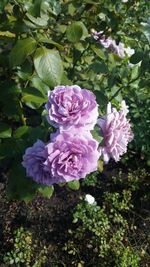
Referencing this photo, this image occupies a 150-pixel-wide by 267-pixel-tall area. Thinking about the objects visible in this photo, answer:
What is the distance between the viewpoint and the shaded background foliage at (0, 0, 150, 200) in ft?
4.54

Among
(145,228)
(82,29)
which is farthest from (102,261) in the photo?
(82,29)

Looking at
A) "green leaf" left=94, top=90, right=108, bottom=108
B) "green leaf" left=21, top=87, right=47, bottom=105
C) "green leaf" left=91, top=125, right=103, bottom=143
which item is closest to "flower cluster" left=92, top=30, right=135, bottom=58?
"green leaf" left=94, top=90, right=108, bottom=108

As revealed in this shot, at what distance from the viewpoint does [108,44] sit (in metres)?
2.22

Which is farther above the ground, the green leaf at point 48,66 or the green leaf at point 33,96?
the green leaf at point 48,66

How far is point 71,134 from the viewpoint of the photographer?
121cm

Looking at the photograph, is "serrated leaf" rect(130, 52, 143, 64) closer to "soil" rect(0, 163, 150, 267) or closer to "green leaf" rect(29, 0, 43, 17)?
"green leaf" rect(29, 0, 43, 17)

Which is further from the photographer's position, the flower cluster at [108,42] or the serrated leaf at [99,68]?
the flower cluster at [108,42]

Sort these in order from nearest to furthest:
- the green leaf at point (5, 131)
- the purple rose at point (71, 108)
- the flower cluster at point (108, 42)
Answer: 1. the purple rose at point (71, 108)
2. the green leaf at point (5, 131)
3. the flower cluster at point (108, 42)

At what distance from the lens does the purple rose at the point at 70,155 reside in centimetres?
121

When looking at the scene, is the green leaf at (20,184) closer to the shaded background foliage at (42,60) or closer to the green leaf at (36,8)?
the shaded background foliage at (42,60)

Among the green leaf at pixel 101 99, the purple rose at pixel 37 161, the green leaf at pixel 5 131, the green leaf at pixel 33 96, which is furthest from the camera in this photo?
the green leaf at pixel 101 99

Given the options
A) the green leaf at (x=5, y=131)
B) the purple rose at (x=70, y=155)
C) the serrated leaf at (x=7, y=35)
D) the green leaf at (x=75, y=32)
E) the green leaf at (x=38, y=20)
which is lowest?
the green leaf at (x=5, y=131)

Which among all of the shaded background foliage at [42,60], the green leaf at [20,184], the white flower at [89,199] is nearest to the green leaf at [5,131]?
the shaded background foliage at [42,60]

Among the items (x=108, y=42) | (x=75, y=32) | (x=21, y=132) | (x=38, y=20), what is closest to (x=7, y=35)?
(x=38, y=20)
